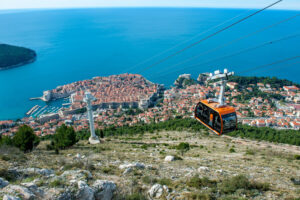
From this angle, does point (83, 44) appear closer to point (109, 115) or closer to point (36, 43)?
point (36, 43)

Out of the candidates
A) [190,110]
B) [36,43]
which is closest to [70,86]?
[190,110]

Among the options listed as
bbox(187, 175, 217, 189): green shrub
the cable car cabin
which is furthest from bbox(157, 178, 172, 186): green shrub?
the cable car cabin

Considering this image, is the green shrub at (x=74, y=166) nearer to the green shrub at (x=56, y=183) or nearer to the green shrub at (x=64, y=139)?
the green shrub at (x=56, y=183)

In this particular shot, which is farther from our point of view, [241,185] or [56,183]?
[241,185]

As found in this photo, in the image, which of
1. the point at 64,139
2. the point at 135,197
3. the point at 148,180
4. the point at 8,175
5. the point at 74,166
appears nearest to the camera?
the point at 135,197

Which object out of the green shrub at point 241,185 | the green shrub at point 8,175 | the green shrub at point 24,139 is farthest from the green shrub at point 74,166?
the green shrub at point 24,139

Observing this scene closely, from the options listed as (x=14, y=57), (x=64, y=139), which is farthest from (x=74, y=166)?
(x=14, y=57)

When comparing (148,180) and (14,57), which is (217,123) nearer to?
(148,180)
